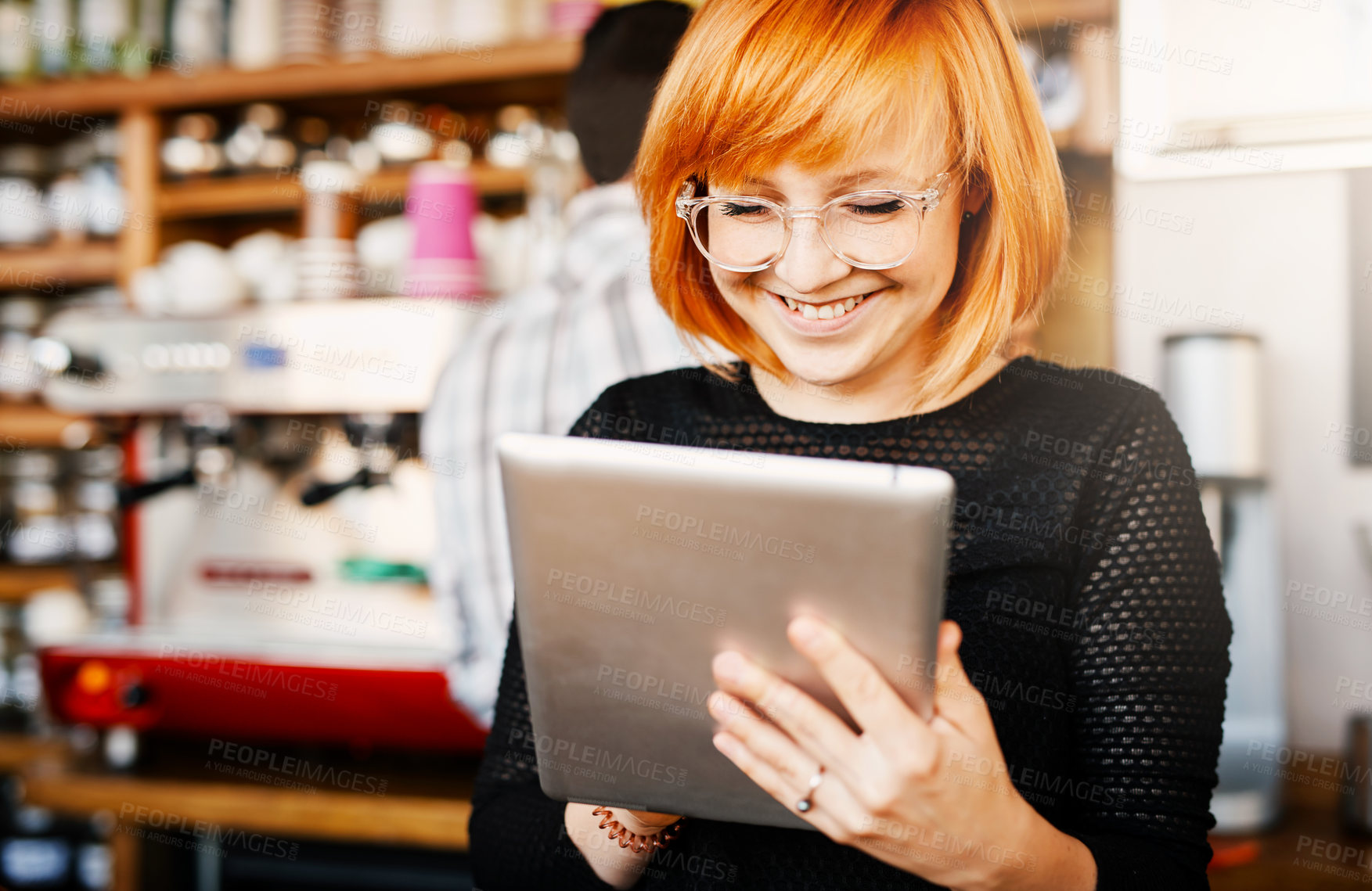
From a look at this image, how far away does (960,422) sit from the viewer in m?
0.80

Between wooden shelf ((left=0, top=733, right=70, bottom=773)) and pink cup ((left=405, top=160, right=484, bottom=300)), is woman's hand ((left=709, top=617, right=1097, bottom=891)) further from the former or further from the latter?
wooden shelf ((left=0, top=733, right=70, bottom=773))

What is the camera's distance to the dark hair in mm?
1287

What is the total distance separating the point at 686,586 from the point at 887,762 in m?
0.15

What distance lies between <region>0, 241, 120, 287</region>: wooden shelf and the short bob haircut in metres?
1.76

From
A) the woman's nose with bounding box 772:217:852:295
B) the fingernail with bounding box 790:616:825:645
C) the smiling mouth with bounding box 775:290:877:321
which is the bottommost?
the fingernail with bounding box 790:616:825:645

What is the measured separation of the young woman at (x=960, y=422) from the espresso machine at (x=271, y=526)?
815 mm

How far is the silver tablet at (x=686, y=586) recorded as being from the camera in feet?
1.77

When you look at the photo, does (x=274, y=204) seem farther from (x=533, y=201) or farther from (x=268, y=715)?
(x=268, y=715)

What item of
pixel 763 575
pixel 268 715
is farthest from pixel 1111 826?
pixel 268 715

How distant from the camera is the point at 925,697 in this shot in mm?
575

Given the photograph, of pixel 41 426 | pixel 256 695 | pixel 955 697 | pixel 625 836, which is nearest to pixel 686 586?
pixel 955 697

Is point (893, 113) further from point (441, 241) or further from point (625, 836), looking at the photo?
point (441, 241)

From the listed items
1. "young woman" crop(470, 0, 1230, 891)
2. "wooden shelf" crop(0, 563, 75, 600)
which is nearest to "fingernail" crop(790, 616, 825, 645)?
"young woman" crop(470, 0, 1230, 891)

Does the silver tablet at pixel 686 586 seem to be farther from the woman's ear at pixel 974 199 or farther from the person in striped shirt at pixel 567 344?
the person in striped shirt at pixel 567 344
